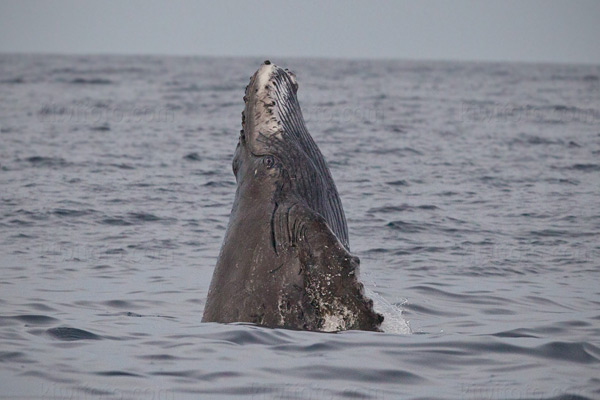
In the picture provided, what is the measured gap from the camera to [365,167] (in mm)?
19703

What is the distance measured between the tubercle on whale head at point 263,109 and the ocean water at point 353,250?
1.40 meters

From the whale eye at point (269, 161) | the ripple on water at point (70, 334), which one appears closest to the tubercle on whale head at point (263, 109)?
the whale eye at point (269, 161)

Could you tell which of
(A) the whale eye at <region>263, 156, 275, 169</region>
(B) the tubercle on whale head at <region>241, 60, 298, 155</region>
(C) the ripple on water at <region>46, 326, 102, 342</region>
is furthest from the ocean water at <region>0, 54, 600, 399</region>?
(B) the tubercle on whale head at <region>241, 60, 298, 155</region>

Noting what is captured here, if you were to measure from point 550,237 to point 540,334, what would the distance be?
5.48 m

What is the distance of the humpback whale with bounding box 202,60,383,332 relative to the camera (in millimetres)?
5840

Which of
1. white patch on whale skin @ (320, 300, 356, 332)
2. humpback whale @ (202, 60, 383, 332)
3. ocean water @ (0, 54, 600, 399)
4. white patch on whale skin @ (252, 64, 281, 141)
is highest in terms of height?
white patch on whale skin @ (252, 64, 281, 141)

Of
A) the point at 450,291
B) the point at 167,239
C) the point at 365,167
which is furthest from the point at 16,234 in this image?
the point at 365,167

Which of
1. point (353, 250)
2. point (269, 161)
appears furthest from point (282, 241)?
point (353, 250)

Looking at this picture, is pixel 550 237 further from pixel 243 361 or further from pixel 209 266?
pixel 243 361

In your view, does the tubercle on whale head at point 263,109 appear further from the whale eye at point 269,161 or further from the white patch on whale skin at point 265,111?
the whale eye at point 269,161

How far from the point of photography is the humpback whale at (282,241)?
230 inches

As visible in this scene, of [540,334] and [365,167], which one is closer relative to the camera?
[540,334]

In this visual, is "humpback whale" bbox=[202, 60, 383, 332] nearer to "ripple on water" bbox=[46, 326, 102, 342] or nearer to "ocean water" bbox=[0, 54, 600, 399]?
"ocean water" bbox=[0, 54, 600, 399]

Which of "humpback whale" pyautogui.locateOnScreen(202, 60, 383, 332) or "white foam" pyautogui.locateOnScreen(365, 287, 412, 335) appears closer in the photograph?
"humpback whale" pyautogui.locateOnScreen(202, 60, 383, 332)
